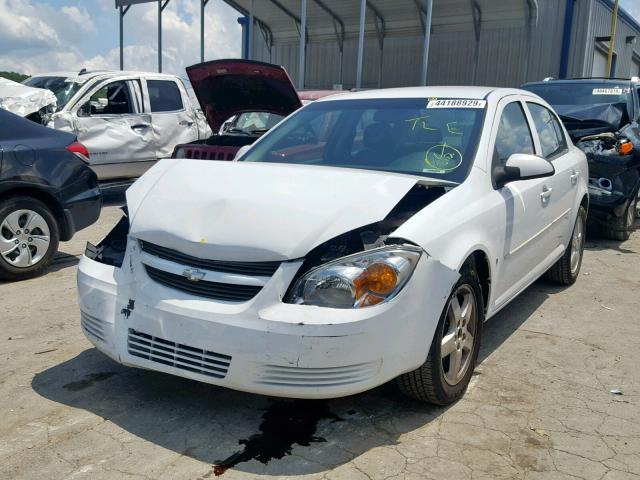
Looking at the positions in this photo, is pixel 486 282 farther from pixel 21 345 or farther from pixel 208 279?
pixel 21 345

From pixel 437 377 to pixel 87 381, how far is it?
186 cm

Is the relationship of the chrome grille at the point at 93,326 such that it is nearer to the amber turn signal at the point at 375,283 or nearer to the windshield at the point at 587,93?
the amber turn signal at the point at 375,283

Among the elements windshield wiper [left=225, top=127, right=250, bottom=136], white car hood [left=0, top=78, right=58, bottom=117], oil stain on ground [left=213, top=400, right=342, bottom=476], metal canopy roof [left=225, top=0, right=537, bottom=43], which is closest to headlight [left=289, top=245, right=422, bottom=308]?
oil stain on ground [left=213, top=400, right=342, bottom=476]

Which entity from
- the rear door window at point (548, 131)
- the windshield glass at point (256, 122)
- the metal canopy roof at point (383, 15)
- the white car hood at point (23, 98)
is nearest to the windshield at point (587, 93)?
the rear door window at point (548, 131)

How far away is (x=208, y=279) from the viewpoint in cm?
295

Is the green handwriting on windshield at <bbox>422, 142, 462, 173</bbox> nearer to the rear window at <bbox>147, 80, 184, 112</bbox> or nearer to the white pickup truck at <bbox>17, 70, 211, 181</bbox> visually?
the white pickup truck at <bbox>17, 70, 211, 181</bbox>

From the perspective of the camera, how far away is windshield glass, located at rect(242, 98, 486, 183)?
151 inches

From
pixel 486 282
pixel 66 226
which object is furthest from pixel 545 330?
pixel 66 226

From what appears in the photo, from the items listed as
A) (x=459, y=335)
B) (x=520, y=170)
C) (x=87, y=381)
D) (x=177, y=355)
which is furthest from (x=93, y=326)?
(x=520, y=170)

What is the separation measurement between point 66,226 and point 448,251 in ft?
13.0

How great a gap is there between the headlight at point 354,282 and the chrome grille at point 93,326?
1.04m

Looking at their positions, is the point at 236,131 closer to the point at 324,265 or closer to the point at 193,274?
the point at 193,274

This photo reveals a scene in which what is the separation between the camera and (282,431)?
10.1 ft

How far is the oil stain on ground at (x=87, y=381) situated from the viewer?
3.48 metres
